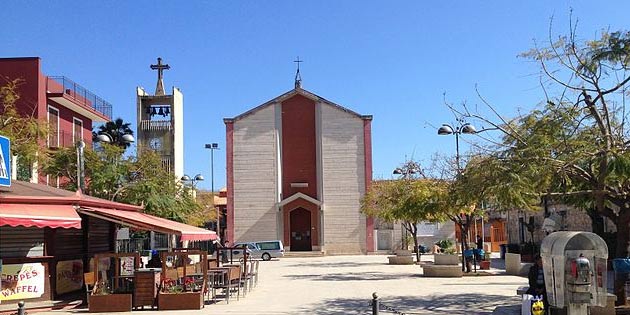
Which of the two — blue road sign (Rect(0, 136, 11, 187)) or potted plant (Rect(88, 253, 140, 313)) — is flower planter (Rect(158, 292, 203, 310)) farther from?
blue road sign (Rect(0, 136, 11, 187))

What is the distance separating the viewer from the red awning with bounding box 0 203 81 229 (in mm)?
14547

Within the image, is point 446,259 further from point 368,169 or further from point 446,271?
point 368,169

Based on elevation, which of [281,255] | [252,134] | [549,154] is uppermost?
[252,134]

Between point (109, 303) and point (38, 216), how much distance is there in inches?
117

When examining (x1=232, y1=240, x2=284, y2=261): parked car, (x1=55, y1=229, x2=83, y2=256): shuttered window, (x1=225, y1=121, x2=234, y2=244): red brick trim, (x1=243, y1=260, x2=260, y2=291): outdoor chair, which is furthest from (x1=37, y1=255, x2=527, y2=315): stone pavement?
(x1=225, y1=121, x2=234, y2=244): red brick trim

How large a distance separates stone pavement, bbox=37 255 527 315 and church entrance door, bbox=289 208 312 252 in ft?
101

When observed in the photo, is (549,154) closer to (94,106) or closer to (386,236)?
(94,106)

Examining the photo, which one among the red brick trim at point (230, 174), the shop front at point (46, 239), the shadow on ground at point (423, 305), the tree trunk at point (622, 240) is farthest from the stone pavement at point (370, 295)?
the red brick trim at point (230, 174)

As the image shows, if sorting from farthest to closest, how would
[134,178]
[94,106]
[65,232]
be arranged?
[94,106] < [134,178] < [65,232]

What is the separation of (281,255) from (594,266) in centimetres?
4266

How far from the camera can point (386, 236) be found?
5934 cm

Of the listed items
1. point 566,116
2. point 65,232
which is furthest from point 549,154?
point 65,232

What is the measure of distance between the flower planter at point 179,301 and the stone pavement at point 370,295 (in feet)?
1.25

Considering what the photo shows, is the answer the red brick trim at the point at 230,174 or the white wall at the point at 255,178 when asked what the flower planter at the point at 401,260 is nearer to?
the white wall at the point at 255,178
